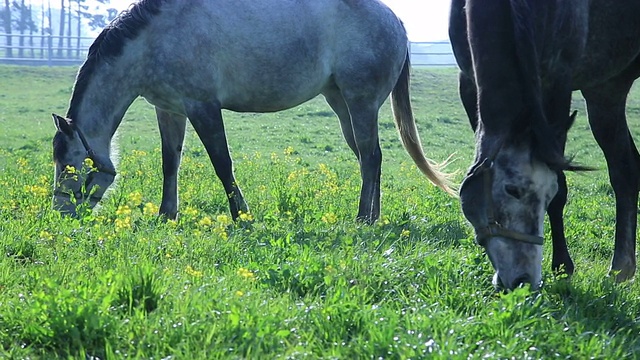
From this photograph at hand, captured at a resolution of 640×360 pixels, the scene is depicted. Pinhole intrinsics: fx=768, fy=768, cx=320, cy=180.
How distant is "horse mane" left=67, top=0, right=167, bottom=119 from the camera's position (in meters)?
6.86

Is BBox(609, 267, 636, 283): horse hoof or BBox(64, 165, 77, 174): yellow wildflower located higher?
BBox(64, 165, 77, 174): yellow wildflower

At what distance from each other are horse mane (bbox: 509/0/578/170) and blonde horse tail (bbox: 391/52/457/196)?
11.9ft

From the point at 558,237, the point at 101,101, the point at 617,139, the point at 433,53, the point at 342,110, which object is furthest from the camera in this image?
the point at 433,53

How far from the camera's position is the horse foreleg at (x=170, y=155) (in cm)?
755

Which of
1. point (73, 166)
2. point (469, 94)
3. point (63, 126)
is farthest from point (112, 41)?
point (469, 94)

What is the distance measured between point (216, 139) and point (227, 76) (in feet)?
2.15

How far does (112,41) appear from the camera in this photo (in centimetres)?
693

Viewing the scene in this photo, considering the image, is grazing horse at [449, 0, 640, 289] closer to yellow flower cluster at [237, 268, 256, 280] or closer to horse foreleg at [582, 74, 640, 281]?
horse foreleg at [582, 74, 640, 281]

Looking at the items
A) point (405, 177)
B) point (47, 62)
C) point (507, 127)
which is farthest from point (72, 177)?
point (47, 62)

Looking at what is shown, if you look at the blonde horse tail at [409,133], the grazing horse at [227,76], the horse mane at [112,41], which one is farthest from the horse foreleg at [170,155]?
the blonde horse tail at [409,133]

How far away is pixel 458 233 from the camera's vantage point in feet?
20.8

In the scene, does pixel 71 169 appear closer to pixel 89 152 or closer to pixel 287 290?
pixel 89 152

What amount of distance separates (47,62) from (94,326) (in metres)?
39.2

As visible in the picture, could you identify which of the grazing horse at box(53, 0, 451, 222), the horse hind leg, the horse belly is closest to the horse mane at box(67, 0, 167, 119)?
the grazing horse at box(53, 0, 451, 222)
